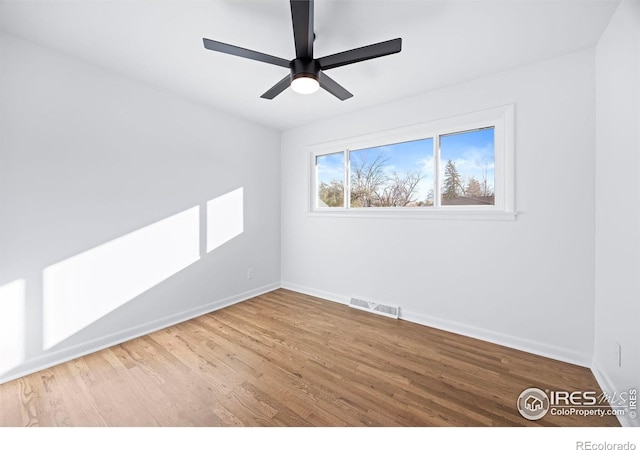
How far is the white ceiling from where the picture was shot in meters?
1.57

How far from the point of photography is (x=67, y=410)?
5.01ft

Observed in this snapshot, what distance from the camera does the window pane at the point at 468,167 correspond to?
7.98ft

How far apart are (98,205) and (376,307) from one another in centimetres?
304

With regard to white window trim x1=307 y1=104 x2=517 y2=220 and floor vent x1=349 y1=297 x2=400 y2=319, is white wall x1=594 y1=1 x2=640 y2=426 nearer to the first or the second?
white window trim x1=307 y1=104 x2=517 y2=220

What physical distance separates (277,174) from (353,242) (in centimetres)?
169

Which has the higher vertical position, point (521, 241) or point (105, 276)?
point (521, 241)

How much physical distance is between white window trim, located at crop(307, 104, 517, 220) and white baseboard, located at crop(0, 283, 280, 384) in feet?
6.70

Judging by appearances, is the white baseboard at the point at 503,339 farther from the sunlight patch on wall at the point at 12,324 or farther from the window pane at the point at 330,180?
the sunlight patch on wall at the point at 12,324

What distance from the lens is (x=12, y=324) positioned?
181 cm

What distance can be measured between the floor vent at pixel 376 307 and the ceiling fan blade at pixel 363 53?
2488 millimetres

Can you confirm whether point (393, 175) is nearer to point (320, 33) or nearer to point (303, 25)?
point (320, 33)

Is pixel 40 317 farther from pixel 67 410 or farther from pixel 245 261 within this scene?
pixel 245 261

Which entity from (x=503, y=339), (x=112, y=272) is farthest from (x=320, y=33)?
(x=503, y=339)
